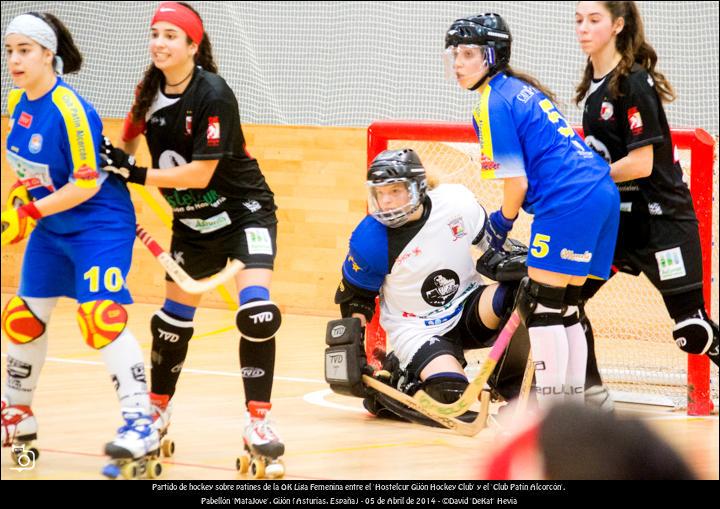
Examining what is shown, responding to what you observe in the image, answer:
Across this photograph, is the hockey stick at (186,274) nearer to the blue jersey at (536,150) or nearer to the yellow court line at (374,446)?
the yellow court line at (374,446)

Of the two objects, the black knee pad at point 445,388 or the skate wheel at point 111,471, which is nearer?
the skate wheel at point 111,471

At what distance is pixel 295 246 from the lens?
304 inches

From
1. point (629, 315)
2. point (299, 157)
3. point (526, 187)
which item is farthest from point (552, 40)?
point (526, 187)

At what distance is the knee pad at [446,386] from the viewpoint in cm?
406

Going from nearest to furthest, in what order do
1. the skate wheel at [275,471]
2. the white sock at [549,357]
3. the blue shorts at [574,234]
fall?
the skate wheel at [275,471], the blue shorts at [574,234], the white sock at [549,357]

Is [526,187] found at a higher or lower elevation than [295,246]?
higher

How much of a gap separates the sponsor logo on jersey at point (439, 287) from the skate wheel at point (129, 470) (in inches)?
58.4

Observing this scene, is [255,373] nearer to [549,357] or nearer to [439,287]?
[549,357]

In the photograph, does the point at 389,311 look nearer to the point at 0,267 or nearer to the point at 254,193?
the point at 254,193

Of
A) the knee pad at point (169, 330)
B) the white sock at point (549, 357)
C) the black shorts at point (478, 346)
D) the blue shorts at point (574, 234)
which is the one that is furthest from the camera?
the black shorts at point (478, 346)

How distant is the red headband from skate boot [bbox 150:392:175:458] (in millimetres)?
1194

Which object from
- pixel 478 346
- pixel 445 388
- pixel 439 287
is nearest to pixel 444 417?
pixel 445 388

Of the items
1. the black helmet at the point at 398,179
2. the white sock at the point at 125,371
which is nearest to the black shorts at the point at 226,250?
the white sock at the point at 125,371
